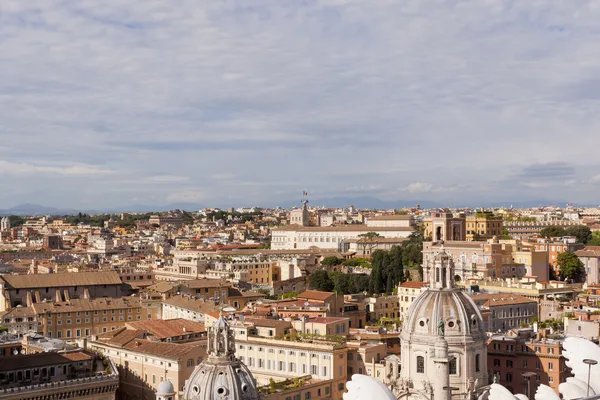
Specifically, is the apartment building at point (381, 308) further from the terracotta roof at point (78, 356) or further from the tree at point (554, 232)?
the tree at point (554, 232)

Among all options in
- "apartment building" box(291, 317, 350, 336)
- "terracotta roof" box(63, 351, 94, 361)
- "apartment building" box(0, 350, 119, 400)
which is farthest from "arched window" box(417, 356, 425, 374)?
"terracotta roof" box(63, 351, 94, 361)

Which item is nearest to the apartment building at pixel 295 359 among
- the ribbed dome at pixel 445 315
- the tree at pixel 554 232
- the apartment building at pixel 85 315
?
the ribbed dome at pixel 445 315

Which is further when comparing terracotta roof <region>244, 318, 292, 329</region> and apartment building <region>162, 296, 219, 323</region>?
apartment building <region>162, 296, 219, 323</region>

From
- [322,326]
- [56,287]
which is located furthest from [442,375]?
[56,287]

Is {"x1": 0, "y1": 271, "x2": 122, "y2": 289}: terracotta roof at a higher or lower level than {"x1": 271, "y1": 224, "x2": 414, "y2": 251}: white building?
lower

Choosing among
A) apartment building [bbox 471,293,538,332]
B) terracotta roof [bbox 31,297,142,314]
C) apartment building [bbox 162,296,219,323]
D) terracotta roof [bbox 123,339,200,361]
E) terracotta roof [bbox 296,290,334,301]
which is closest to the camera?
terracotta roof [bbox 123,339,200,361]

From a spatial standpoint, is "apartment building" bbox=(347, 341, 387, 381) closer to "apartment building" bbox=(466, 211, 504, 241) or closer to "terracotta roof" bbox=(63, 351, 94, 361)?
"terracotta roof" bbox=(63, 351, 94, 361)

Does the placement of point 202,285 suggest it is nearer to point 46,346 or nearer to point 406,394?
point 46,346
